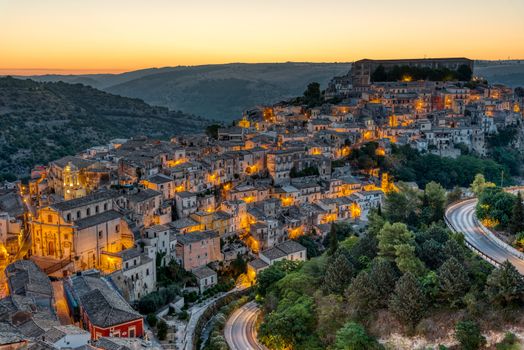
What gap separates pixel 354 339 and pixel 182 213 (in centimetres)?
2119

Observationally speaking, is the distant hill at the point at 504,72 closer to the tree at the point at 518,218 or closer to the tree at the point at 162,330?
the tree at the point at 518,218

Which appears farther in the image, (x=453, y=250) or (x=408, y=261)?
(x=453, y=250)

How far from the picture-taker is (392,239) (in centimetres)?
2752

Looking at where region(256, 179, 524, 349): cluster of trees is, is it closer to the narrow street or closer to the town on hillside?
the town on hillside

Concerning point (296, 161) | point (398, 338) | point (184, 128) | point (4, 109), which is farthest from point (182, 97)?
point (398, 338)

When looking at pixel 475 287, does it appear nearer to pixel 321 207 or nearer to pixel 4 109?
pixel 321 207

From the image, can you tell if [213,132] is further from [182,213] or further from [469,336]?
[469,336]

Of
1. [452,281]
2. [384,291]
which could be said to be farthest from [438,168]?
[452,281]

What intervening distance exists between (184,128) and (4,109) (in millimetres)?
30483

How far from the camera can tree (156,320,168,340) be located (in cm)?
2973

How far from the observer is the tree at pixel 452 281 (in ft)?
76.0

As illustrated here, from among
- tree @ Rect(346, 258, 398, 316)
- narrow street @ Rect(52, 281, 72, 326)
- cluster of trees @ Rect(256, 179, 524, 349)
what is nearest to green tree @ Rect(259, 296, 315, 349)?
cluster of trees @ Rect(256, 179, 524, 349)

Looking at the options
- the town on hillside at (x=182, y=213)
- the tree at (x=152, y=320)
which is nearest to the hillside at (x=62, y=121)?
the town on hillside at (x=182, y=213)

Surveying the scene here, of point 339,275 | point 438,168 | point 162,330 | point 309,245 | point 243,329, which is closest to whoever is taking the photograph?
point 339,275
